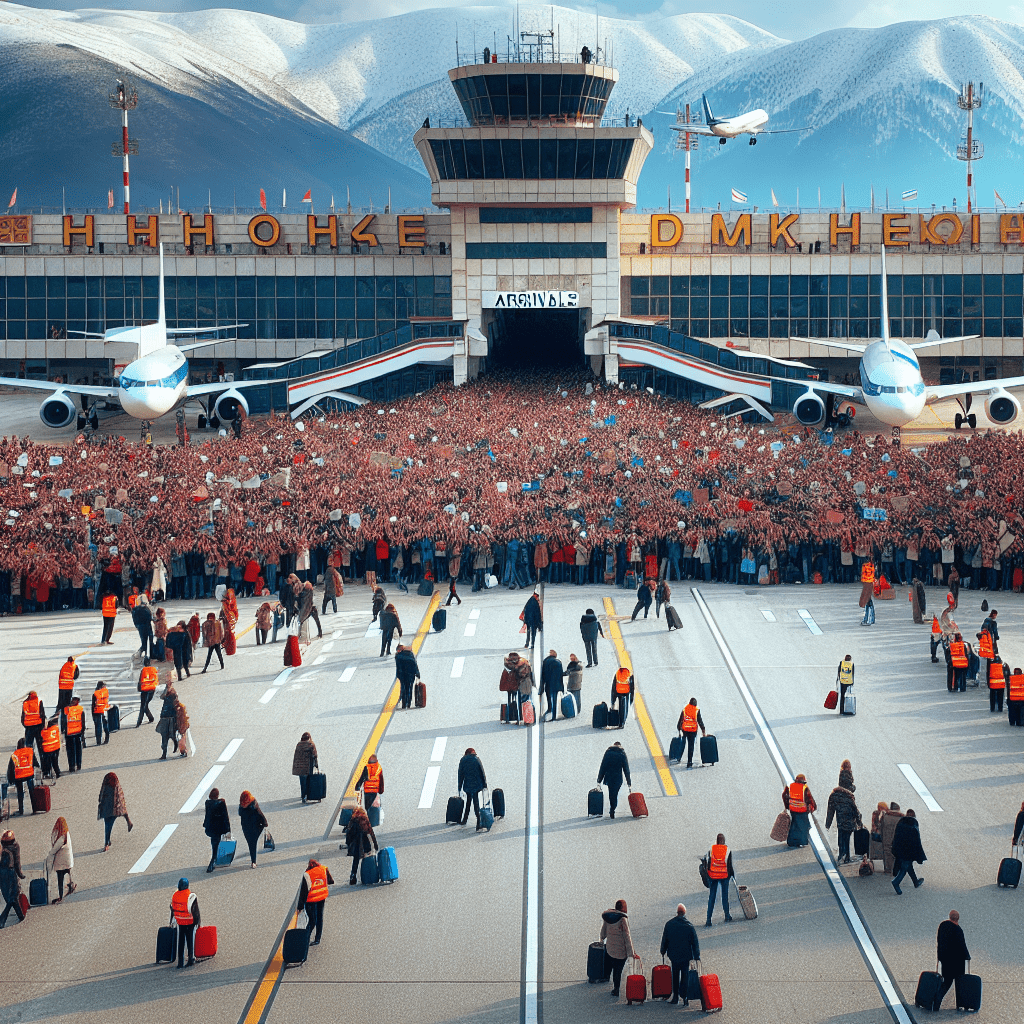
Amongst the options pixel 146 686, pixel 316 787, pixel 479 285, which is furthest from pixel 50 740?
pixel 479 285

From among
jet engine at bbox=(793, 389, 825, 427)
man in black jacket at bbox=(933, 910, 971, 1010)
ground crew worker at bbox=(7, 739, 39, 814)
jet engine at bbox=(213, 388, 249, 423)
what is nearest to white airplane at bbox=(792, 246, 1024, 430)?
jet engine at bbox=(793, 389, 825, 427)

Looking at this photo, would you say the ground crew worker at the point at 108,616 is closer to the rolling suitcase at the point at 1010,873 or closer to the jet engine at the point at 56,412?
the rolling suitcase at the point at 1010,873

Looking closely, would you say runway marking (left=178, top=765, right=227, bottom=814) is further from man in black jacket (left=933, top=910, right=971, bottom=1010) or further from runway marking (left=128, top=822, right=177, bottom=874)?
man in black jacket (left=933, top=910, right=971, bottom=1010)

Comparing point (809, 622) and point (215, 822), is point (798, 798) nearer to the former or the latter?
point (215, 822)

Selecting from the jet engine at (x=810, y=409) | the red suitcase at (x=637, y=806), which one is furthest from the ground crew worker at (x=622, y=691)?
the jet engine at (x=810, y=409)

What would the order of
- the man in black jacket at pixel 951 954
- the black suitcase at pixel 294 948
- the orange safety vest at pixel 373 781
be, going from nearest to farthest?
the man in black jacket at pixel 951 954
the black suitcase at pixel 294 948
the orange safety vest at pixel 373 781

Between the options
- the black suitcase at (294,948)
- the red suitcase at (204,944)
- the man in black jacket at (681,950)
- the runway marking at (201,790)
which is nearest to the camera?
the man in black jacket at (681,950)

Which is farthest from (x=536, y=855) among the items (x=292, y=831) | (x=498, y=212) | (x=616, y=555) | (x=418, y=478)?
(x=498, y=212)

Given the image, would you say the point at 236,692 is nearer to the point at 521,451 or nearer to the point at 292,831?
the point at 292,831
